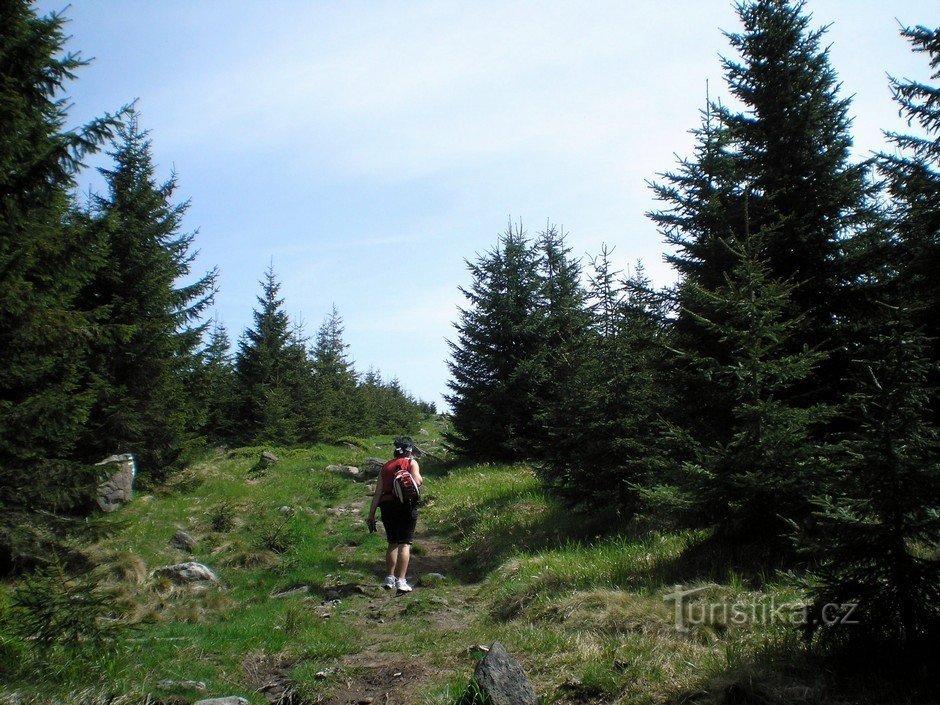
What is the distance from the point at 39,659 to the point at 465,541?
8.02 m

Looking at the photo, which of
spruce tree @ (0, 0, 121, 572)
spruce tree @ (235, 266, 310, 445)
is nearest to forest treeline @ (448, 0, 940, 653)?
spruce tree @ (0, 0, 121, 572)

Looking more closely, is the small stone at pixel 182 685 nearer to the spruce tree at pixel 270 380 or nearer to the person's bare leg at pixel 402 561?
the person's bare leg at pixel 402 561

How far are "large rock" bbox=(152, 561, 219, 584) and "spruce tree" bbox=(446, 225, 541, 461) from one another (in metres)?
12.1

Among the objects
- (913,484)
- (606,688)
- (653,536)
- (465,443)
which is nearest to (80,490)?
(606,688)

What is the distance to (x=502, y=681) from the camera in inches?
170

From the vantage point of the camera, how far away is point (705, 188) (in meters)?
10.7

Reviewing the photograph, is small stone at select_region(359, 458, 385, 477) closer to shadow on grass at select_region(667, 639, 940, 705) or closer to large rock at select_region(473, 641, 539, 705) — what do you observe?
large rock at select_region(473, 641, 539, 705)

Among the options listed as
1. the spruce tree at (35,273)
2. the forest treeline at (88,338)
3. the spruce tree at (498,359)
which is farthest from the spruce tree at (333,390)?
the spruce tree at (35,273)

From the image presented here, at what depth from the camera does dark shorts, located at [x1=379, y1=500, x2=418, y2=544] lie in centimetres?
901

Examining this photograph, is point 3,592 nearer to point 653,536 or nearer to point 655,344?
point 653,536

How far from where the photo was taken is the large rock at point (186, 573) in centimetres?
867

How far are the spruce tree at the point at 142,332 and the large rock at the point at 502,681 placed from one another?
13045 millimetres

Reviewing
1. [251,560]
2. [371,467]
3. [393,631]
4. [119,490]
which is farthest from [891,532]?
[371,467]

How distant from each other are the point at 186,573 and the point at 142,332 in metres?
9.42
